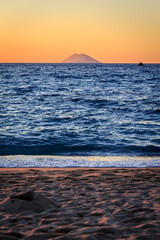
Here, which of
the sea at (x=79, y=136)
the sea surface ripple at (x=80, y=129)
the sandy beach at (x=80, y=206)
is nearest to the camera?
the sandy beach at (x=80, y=206)

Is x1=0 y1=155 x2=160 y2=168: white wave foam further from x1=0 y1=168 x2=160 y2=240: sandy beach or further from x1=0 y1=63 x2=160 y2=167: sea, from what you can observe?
x1=0 y1=168 x2=160 y2=240: sandy beach

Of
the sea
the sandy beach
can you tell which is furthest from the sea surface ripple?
the sandy beach

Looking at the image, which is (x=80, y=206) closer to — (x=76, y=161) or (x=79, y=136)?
(x=76, y=161)

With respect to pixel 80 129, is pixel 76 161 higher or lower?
lower

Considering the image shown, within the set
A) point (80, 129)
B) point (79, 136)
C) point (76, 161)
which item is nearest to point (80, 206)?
point (76, 161)

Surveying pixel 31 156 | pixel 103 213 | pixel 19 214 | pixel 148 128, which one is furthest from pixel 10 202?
pixel 148 128

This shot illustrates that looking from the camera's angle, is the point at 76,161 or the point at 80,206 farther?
the point at 76,161

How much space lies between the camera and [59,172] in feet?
23.6

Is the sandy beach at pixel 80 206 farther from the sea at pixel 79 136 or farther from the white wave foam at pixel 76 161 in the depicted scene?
the sea at pixel 79 136

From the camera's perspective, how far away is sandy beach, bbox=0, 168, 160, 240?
362 cm

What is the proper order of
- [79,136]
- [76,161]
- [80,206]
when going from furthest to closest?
[79,136], [76,161], [80,206]

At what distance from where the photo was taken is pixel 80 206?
4.61 meters

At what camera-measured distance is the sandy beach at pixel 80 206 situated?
3.62m

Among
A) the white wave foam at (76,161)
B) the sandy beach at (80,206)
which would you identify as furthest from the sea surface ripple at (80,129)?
the sandy beach at (80,206)
